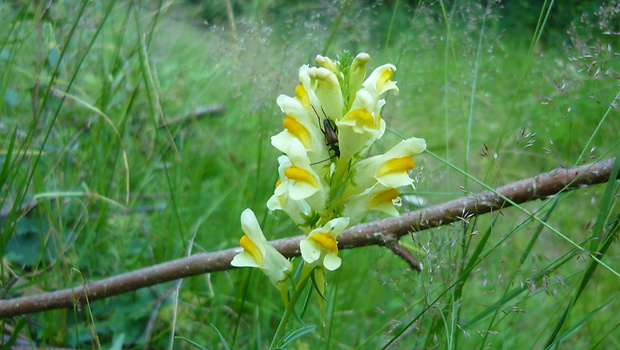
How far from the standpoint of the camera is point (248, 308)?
73.8 inches

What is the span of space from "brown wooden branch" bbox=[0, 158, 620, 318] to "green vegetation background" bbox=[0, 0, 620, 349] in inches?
1.5

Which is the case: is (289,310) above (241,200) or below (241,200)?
above

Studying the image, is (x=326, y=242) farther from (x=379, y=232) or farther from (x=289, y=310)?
(x=379, y=232)

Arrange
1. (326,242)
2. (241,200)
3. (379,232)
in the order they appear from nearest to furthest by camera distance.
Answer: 1. (326,242)
2. (379,232)
3. (241,200)

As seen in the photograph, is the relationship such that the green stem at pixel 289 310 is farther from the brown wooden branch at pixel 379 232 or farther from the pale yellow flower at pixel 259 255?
the brown wooden branch at pixel 379 232

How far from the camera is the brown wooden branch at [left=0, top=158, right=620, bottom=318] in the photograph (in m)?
1.17

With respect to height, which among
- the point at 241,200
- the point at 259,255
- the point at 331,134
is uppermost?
the point at 331,134

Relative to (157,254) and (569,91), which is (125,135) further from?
(569,91)

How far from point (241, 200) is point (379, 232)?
0.97 m

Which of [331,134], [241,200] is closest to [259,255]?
[331,134]

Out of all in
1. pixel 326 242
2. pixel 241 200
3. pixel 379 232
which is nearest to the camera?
pixel 326 242

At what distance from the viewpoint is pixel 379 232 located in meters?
1.26

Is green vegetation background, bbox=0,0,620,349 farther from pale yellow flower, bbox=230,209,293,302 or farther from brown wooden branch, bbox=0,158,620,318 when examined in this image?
pale yellow flower, bbox=230,209,293,302

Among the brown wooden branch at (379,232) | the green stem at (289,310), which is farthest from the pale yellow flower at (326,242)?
the brown wooden branch at (379,232)
